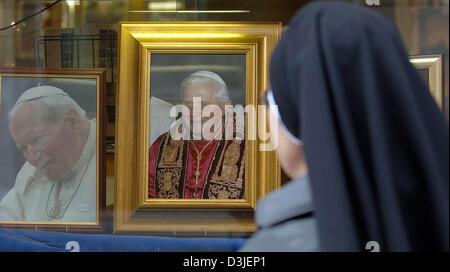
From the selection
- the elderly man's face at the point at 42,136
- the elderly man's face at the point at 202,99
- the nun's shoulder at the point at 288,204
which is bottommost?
the nun's shoulder at the point at 288,204

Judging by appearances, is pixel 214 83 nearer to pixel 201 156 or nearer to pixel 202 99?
pixel 202 99

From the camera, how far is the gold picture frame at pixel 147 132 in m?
2.42

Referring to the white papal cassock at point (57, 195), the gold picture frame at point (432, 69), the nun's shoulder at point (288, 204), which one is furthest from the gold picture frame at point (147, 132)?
the nun's shoulder at point (288, 204)

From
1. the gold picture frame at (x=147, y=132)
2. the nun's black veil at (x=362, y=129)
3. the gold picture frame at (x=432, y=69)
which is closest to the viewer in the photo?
the nun's black veil at (x=362, y=129)

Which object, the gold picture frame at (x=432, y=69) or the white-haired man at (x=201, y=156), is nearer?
the gold picture frame at (x=432, y=69)

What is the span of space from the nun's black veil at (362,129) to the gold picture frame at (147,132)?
3.89ft

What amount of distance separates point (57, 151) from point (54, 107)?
0.21 meters

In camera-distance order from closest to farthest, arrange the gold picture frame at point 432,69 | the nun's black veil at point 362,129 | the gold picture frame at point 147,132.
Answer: the nun's black veil at point 362,129 → the gold picture frame at point 432,69 → the gold picture frame at point 147,132

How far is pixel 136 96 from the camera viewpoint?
2.45 meters

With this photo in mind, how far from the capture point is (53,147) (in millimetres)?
2498

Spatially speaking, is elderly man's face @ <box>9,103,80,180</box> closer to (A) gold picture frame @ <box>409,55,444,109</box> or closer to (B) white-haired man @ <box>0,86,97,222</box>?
(B) white-haired man @ <box>0,86,97,222</box>

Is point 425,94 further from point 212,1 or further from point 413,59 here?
point 212,1

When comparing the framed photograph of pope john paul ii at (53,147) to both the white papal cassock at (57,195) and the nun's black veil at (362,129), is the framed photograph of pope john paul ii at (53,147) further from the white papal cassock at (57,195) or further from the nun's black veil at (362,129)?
the nun's black veil at (362,129)

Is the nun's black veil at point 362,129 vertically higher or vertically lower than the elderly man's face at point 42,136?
lower
